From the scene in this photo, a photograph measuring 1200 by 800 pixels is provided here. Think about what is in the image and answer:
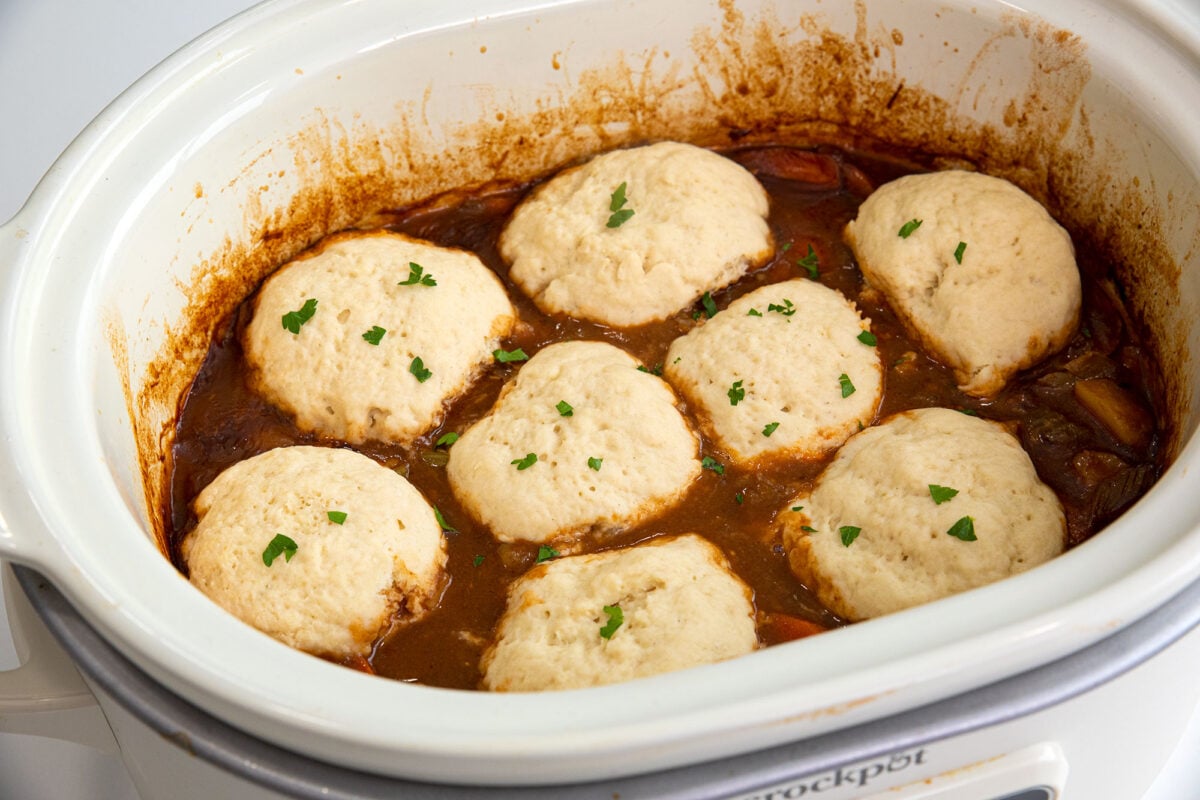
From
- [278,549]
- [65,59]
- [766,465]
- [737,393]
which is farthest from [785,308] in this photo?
[65,59]

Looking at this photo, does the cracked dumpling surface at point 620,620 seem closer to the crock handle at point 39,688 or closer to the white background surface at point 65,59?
the crock handle at point 39,688

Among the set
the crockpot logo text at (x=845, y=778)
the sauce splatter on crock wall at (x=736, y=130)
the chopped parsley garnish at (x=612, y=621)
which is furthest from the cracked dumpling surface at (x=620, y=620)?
the sauce splatter on crock wall at (x=736, y=130)

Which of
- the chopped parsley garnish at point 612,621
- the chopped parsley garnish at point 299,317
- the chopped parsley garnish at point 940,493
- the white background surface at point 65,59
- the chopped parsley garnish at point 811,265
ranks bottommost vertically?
the white background surface at point 65,59

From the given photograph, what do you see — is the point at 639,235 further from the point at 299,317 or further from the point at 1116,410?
the point at 1116,410

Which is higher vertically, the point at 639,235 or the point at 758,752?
the point at 758,752

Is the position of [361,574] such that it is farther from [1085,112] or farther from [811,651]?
[1085,112]

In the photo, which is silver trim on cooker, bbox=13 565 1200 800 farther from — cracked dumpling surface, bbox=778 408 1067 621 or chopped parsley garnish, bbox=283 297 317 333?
chopped parsley garnish, bbox=283 297 317 333
